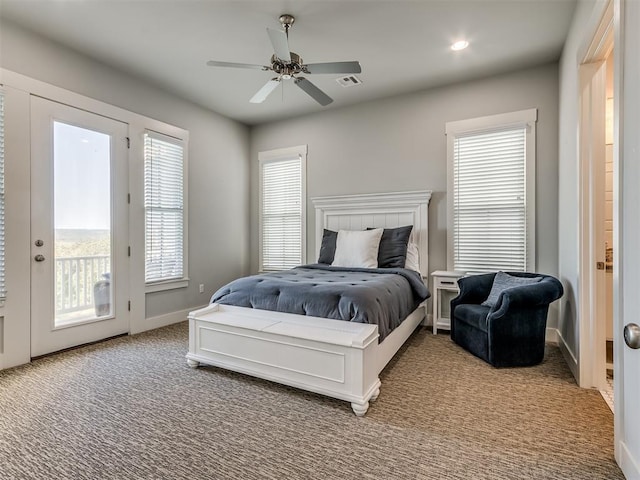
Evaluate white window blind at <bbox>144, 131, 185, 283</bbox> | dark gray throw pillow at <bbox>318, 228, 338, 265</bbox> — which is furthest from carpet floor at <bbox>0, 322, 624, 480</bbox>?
dark gray throw pillow at <bbox>318, 228, 338, 265</bbox>

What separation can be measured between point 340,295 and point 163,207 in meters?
2.77

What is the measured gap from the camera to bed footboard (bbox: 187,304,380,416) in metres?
2.03

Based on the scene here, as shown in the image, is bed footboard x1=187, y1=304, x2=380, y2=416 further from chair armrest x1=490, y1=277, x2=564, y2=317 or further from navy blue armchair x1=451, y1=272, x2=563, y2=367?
chair armrest x1=490, y1=277, x2=564, y2=317

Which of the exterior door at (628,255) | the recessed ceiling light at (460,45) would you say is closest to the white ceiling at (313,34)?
the recessed ceiling light at (460,45)

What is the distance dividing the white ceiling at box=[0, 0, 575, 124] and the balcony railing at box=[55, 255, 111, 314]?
2069mm

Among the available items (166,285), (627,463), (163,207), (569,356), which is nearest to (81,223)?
(163,207)

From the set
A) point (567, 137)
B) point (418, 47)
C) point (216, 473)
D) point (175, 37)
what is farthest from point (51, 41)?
point (567, 137)

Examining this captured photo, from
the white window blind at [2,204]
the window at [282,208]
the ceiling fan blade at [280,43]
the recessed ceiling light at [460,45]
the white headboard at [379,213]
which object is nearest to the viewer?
the ceiling fan blade at [280,43]

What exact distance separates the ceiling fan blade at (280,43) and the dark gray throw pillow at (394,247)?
85.2 inches

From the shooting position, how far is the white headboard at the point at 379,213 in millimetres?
4008

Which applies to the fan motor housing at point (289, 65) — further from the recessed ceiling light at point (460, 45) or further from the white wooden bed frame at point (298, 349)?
the white wooden bed frame at point (298, 349)

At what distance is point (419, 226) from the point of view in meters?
4.03

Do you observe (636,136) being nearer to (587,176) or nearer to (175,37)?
(587,176)

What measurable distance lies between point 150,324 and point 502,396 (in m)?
3.66
